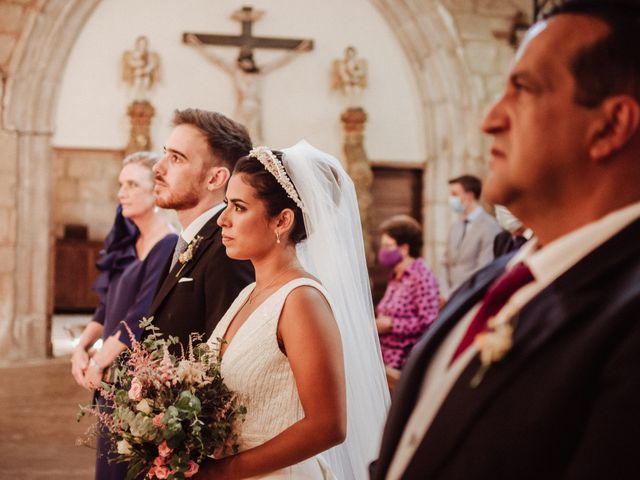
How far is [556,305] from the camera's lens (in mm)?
914

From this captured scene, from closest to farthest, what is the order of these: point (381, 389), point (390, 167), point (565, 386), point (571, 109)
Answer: point (565, 386)
point (571, 109)
point (381, 389)
point (390, 167)

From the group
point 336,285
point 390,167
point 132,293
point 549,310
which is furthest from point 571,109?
point 390,167

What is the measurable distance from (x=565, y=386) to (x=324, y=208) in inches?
56.3

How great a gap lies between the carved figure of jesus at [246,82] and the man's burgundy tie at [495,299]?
8.21 metres

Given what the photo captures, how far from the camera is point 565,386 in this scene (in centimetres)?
86

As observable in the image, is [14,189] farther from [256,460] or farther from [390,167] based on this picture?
[256,460]


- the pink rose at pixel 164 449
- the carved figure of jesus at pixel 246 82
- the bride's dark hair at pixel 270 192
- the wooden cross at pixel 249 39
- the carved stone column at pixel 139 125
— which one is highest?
the wooden cross at pixel 249 39

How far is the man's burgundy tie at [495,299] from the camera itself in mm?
1034

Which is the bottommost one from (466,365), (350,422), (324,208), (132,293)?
(350,422)

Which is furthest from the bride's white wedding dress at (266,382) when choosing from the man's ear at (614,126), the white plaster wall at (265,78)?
the white plaster wall at (265,78)

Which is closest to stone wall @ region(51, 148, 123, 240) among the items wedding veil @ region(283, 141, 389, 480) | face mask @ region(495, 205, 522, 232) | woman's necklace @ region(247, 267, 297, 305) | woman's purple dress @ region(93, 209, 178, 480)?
face mask @ region(495, 205, 522, 232)

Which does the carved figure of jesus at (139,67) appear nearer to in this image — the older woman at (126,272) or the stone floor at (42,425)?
the stone floor at (42,425)

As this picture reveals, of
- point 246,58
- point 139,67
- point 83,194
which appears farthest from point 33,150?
point 83,194

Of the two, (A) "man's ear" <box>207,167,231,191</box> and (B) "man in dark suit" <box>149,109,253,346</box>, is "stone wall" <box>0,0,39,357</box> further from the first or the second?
(A) "man's ear" <box>207,167,231,191</box>
